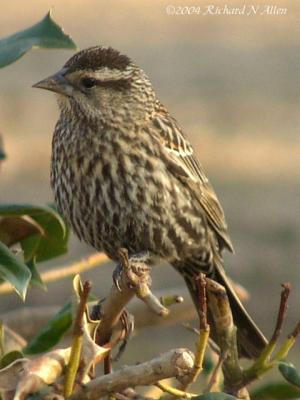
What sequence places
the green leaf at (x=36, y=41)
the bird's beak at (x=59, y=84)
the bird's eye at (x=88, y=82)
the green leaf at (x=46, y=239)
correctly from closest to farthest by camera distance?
the green leaf at (x=36, y=41) → the green leaf at (x=46, y=239) → the bird's beak at (x=59, y=84) → the bird's eye at (x=88, y=82)

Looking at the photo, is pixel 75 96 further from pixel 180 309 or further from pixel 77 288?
pixel 77 288

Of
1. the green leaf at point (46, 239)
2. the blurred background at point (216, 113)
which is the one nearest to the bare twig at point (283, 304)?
the green leaf at point (46, 239)

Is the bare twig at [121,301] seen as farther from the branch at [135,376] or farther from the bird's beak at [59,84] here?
the bird's beak at [59,84]

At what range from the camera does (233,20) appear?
1766 centimetres

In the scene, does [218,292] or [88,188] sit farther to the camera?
[88,188]

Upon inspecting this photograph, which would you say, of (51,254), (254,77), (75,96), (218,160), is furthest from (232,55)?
(51,254)

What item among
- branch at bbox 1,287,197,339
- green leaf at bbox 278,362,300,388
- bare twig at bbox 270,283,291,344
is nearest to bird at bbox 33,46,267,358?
branch at bbox 1,287,197,339

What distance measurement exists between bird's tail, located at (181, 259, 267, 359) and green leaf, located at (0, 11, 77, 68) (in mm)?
1094

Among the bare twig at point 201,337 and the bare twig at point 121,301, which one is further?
the bare twig at point 121,301

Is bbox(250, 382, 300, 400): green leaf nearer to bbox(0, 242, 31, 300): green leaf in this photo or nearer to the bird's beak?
bbox(0, 242, 31, 300): green leaf

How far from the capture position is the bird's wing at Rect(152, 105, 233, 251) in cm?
468

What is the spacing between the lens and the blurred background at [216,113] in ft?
32.3

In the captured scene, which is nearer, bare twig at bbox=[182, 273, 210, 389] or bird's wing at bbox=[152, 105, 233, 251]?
bare twig at bbox=[182, 273, 210, 389]

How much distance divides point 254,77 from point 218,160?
322 cm
